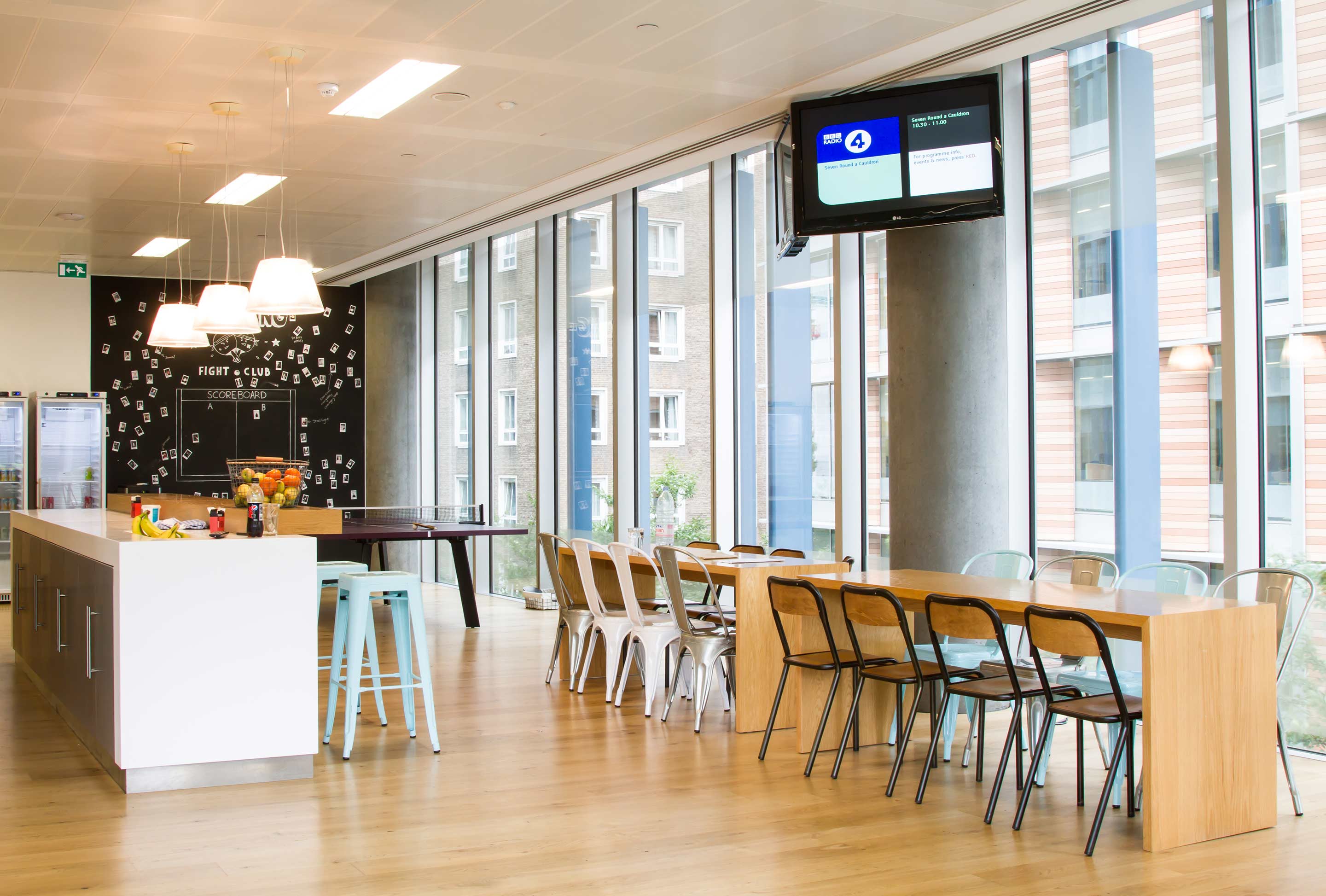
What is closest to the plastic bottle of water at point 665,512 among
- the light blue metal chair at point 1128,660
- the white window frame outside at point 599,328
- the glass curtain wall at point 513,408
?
the white window frame outside at point 599,328

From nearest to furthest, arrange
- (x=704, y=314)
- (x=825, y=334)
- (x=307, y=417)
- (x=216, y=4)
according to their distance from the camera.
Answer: (x=216, y=4), (x=825, y=334), (x=704, y=314), (x=307, y=417)

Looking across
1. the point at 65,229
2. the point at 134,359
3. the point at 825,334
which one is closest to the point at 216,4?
the point at 825,334

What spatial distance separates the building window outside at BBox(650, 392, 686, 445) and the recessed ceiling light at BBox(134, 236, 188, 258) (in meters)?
4.64

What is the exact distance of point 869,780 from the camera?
495 centimetres

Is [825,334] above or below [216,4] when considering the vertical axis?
below

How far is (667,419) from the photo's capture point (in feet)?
31.5

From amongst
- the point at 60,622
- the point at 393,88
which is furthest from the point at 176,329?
the point at 60,622

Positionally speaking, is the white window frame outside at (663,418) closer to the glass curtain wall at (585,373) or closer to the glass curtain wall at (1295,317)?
the glass curtain wall at (585,373)

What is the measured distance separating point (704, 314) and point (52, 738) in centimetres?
526

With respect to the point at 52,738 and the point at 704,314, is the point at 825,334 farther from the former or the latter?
the point at 52,738

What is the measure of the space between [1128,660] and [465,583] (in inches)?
225

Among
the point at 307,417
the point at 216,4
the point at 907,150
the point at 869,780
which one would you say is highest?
the point at 216,4

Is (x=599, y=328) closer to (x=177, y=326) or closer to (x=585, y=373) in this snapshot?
(x=585, y=373)

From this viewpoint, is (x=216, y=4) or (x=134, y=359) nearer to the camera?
(x=216, y=4)
